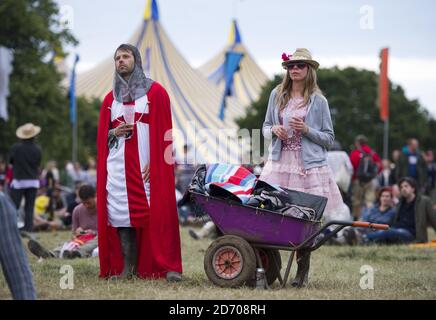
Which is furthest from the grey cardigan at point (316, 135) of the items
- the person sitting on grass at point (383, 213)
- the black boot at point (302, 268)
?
the person sitting on grass at point (383, 213)

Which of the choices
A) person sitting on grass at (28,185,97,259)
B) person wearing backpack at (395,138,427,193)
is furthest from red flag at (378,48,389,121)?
person sitting on grass at (28,185,97,259)

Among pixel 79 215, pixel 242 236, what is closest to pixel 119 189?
pixel 242 236

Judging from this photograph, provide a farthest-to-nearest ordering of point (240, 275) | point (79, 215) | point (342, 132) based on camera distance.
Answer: point (342, 132) → point (79, 215) → point (240, 275)

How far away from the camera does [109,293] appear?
603 cm

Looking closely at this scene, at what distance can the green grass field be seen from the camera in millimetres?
5980

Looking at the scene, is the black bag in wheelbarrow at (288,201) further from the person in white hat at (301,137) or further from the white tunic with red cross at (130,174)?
the white tunic with red cross at (130,174)

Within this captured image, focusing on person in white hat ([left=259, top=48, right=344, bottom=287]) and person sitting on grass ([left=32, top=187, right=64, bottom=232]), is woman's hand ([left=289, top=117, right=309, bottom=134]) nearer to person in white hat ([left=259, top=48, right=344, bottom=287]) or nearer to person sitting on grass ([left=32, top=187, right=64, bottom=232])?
person in white hat ([left=259, top=48, right=344, bottom=287])

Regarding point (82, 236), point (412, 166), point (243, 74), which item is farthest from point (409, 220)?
point (243, 74)

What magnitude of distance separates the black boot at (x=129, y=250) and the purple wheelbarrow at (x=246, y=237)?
855 mm

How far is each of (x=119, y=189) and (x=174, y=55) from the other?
99.2 ft

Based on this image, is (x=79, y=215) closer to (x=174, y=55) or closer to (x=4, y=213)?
(x=4, y=213)

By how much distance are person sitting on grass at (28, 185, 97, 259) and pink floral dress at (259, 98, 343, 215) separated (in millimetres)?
3436

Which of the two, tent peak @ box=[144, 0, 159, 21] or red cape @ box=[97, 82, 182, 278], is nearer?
red cape @ box=[97, 82, 182, 278]

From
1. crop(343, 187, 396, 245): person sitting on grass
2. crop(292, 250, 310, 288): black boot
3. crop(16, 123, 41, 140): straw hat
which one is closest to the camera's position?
crop(292, 250, 310, 288): black boot
